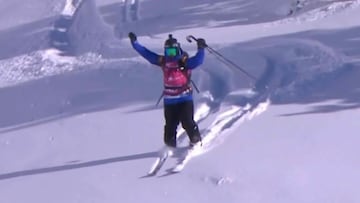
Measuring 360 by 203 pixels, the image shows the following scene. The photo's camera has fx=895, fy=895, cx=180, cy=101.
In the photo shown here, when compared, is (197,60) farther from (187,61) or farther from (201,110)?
(201,110)

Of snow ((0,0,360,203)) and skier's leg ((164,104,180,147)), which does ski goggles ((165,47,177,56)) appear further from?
snow ((0,0,360,203))

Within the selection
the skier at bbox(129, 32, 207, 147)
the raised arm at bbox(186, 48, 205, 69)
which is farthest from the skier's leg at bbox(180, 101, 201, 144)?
the raised arm at bbox(186, 48, 205, 69)

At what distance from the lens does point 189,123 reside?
32.5 ft

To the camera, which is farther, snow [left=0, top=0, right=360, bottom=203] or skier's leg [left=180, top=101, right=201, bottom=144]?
skier's leg [left=180, top=101, right=201, bottom=144]

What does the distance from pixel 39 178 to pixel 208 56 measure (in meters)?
4.35

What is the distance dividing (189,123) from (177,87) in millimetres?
422

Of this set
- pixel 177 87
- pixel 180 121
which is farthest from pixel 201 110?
pixel 177 87

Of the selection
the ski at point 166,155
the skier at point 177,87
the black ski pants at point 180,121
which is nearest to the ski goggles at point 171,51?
the skier at point 177,87

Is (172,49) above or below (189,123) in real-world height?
above

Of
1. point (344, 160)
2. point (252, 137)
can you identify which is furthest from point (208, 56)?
point (344, 160)

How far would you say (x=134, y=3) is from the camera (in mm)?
18938

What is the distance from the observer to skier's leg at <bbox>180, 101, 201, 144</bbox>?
992cm

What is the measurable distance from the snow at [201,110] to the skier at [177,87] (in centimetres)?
26

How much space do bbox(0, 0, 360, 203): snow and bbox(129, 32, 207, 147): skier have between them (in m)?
0.26
